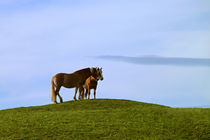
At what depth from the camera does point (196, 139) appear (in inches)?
595

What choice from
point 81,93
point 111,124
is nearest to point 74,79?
point 81,93

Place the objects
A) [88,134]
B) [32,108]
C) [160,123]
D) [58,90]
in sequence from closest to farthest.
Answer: [88,134], [160,123], [32,108], [58,90]

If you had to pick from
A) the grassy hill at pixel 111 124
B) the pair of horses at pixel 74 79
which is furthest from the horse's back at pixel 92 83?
the grassy hill at pixel 111 124

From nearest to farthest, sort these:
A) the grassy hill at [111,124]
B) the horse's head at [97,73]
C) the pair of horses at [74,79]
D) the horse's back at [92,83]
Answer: the grassy hill at [111,124]
the pair of horses at [74,79]
the horse's head at [97,73]
the horse's back at [92,83]

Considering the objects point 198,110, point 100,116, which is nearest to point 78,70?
point 100,116

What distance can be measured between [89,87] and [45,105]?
3835 millimetres

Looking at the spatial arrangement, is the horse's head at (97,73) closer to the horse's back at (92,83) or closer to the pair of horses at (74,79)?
the pair of horses at (74,79)

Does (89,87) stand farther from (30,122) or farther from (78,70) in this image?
(30,122)

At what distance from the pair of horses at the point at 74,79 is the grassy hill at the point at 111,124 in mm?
3989

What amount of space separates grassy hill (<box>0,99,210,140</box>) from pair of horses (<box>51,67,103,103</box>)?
3989mm

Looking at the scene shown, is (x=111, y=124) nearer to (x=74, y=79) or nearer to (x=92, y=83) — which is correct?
(x=74, y=79)

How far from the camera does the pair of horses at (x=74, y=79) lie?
77.6 feet

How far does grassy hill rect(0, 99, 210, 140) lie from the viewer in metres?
14.9

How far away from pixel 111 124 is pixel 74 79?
27.7ft
